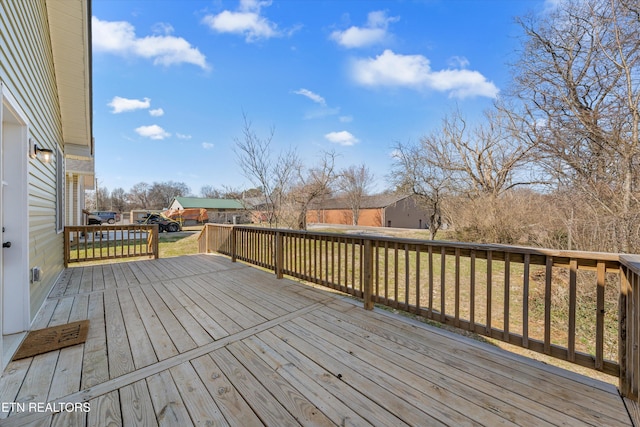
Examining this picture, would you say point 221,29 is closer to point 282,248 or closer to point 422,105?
point 282,248

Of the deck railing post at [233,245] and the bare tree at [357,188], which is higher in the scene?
the bare tree at [357,188]

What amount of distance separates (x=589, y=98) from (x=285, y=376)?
7667 mm

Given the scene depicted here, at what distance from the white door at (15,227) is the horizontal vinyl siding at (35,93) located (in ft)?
1.05

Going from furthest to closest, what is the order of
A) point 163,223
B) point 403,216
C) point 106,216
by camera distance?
1. point 403,216
2. point 106,216
3. point 163,223

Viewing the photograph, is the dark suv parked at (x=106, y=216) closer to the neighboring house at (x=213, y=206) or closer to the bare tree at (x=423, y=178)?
the neighboring house at (x=213, y=206)

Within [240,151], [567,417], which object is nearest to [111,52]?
[240,151]

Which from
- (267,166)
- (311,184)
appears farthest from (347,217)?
(267,166)

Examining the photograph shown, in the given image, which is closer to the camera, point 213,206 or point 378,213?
point 378,213

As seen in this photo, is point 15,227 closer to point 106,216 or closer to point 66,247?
point 66,247

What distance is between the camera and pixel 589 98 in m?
5.42

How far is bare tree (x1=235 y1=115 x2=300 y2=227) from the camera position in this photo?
7465mm

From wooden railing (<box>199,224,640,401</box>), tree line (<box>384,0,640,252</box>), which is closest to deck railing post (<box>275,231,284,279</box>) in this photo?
wooden railing (<box>199,224,640,401</box>)

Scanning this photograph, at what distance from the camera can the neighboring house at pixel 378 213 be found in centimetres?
2775

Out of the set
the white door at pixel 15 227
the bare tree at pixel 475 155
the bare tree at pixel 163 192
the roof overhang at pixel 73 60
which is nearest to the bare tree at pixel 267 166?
the roof overhang at pixel 73 60
